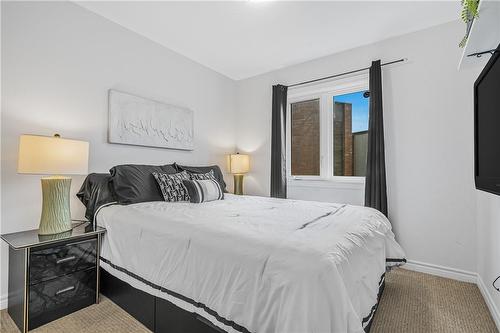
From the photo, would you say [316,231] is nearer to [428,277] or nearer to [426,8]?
[428,277]

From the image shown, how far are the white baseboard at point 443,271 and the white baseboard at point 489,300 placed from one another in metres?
0.09

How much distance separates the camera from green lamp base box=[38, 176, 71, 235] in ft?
5.82

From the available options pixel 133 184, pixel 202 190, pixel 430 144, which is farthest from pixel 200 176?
pixel 430 144

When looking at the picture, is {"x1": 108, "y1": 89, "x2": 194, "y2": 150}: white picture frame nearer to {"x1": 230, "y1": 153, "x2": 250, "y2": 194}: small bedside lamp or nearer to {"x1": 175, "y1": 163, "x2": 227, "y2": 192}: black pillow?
{"x1": 175, "y1": 163, "x2": 227, "y2": 192}: black pillow

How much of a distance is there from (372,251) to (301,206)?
2.62 ft

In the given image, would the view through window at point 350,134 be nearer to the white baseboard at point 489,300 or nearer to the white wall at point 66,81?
the white baseboard at point 489,300

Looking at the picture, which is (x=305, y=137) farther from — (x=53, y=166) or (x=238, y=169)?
(x=53, y=166)

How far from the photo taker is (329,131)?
3395mm

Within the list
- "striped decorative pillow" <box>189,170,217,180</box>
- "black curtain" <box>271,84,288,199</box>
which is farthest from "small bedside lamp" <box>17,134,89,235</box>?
"black curtain" <box>271,84,288,199</box>

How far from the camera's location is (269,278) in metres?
1.03

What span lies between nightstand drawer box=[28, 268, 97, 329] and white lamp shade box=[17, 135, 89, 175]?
0.76 meters

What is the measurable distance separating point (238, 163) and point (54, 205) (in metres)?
2.36

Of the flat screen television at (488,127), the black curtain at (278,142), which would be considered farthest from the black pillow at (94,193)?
the flat screen television at (488,127)

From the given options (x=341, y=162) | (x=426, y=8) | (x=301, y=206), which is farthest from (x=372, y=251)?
(x=426, y=8)
